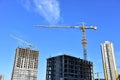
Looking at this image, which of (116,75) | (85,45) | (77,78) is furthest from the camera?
(77,78)

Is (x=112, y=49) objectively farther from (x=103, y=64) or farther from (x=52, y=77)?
(x=52, y=77)

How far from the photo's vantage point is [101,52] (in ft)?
583

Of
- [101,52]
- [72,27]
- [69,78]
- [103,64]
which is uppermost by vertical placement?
[72,27]

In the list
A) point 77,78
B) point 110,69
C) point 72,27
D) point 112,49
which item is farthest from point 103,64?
point 72,27

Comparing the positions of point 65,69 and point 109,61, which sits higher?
point 109,61

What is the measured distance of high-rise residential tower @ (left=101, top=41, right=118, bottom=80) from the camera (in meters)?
162

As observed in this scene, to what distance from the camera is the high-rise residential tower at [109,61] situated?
533 ft

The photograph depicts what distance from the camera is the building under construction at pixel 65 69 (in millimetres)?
181875

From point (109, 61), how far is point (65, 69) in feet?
144

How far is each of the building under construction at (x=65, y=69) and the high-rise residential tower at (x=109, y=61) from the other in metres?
34.9

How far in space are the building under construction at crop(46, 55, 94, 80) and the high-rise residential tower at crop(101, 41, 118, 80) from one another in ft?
114

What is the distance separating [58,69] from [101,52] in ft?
151

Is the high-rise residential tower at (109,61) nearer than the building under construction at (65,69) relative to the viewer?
Yes

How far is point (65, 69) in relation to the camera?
184 m
